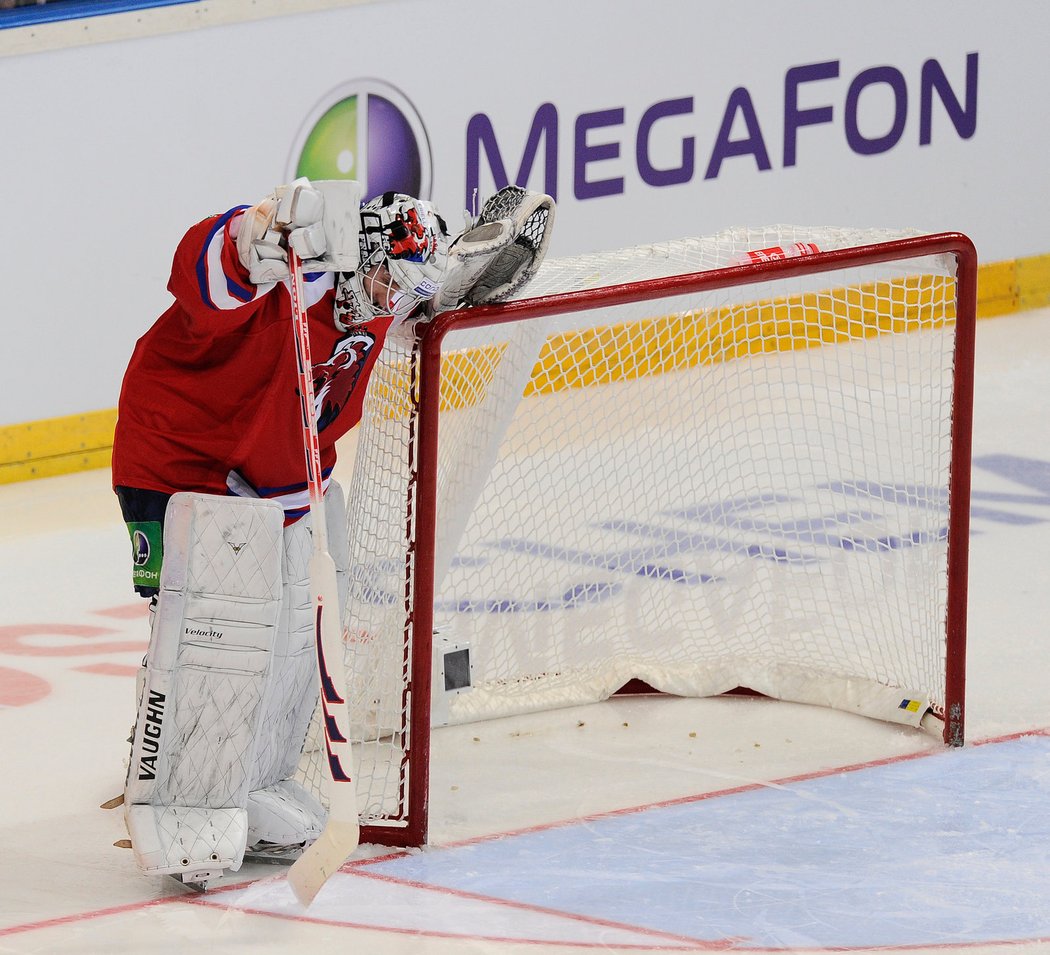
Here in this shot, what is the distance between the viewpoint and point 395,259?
9.87ft

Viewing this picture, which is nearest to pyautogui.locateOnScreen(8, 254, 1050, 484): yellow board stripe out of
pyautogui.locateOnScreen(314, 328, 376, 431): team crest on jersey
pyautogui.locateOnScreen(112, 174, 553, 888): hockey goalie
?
pyautogui.locateOnScreen(314, 328, 376, 431): team crest on jersey

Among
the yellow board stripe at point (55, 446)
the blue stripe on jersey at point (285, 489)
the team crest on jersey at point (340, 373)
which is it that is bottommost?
the blue stripe on jersey at point (285, 489)

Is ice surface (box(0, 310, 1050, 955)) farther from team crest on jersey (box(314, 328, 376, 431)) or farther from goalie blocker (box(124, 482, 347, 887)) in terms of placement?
team crest on jersey (box(314, 328, 376, 431))

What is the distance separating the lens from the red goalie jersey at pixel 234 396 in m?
3.10

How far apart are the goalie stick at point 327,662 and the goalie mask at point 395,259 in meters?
0.12

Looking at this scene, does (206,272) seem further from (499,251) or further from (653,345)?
(653,345)

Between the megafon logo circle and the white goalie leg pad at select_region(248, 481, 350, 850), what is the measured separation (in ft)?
8.56

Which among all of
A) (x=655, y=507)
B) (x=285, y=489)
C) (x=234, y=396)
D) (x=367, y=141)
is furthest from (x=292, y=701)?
(x=367, y=141)

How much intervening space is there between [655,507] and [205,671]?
4.80 feet

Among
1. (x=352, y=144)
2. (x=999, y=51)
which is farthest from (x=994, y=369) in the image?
(x=352, y=144)

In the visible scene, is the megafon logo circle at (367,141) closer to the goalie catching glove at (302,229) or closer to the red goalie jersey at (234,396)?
the red goalie jersey at (234,396)

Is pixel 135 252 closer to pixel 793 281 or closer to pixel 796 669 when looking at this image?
pixel 793 281

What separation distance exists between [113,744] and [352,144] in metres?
2.49

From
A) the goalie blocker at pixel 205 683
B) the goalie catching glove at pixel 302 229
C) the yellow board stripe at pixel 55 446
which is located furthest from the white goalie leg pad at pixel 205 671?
the yellow board stripe at pixel 55 446
